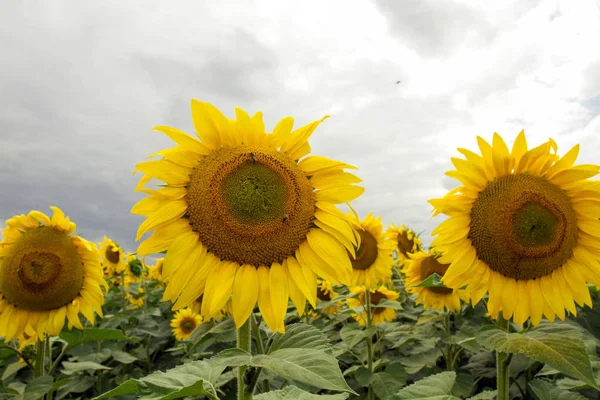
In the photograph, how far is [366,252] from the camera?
562 cm

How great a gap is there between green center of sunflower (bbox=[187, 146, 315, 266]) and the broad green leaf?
350 millimetres

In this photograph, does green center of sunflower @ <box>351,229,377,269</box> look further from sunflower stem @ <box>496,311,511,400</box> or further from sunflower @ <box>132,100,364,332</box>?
sunflower @ <box>132,100,364,332</box>

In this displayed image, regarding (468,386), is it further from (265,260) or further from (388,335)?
(265,260)

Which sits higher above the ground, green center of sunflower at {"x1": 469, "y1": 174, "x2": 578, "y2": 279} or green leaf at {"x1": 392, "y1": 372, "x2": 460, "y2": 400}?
green center of sunflower at {"x1": 469, "y1": 174, "x2": 578, "y2": 279}

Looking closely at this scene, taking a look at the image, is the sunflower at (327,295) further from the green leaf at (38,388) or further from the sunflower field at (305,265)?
the green leaf at (38,388)

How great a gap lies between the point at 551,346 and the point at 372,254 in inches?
124

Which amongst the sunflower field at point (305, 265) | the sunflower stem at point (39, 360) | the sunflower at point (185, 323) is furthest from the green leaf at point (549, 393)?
the sunflower at point (185, 323)

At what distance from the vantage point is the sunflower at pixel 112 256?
933 cm

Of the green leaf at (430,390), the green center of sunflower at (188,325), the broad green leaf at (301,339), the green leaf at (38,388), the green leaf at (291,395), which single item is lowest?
the green leaf at (38,388)

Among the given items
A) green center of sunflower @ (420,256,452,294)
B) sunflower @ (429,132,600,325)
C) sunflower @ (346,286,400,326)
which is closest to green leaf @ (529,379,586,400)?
sunflower @ (429,132,600,325)

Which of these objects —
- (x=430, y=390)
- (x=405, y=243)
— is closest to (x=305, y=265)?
(x=430, y=390)

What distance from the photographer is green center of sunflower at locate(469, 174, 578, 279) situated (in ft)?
10.3

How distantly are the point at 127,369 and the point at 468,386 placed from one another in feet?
16.1

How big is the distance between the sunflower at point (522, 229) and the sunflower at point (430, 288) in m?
1.92
